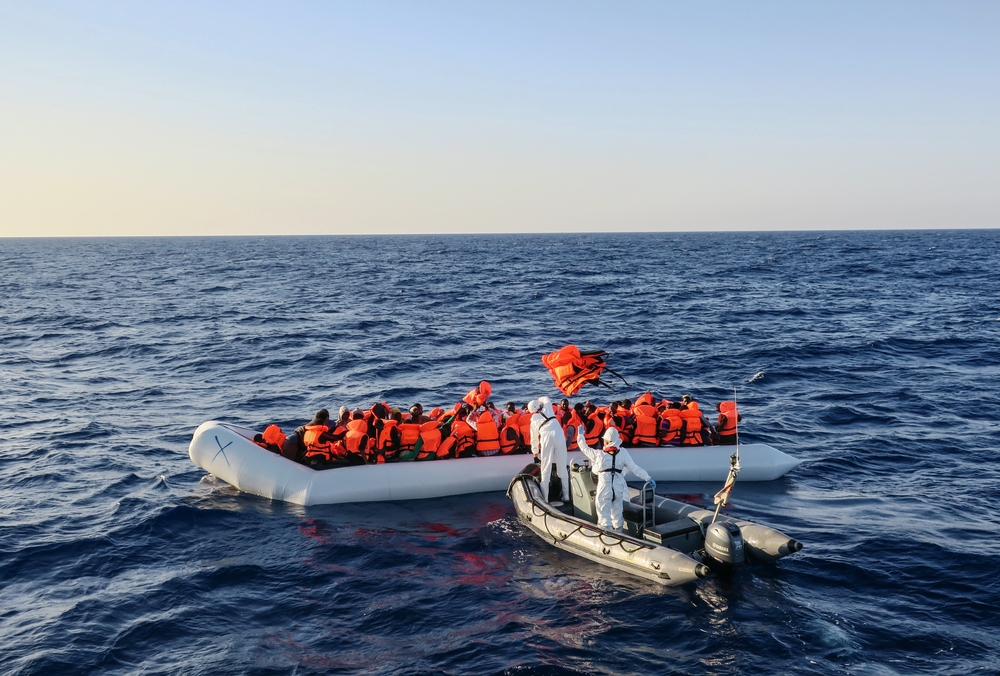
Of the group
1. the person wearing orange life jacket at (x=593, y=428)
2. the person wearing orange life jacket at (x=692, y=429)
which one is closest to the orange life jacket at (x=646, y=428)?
the person wearing orange life jacket at (x=692, y=429)

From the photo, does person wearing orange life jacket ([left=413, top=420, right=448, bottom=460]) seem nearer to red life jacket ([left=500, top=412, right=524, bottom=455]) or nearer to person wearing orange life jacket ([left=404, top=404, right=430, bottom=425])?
person wearing orange life jacket ([left=404, top=404, right=430, bottom=425])

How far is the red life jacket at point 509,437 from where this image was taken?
677 inches

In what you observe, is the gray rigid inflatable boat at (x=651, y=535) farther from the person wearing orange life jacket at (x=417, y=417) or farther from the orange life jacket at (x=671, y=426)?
the orange life jacket at (x=671, y=426)

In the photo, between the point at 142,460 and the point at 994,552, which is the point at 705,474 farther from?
the point at 142,460

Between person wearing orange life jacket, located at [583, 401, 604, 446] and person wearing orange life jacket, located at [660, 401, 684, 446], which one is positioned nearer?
person wearing orange life jacket, located at [583, 401, 604, 446]

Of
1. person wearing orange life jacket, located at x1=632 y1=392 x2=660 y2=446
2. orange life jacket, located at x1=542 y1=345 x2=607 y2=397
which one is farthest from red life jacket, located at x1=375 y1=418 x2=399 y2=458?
person wearing orange life jacket, located at x1=632 y1=392 x2=660 y2=446

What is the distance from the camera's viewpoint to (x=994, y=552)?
13258 millimetres

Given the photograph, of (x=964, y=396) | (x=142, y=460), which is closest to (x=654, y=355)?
(x=964, y=396)

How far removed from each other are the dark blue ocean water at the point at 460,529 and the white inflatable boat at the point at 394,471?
33cm

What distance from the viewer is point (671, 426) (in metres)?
17.6

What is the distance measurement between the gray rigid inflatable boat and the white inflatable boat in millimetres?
1482

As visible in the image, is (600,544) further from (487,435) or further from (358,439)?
(358,439)

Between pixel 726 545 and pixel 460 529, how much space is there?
201 inches

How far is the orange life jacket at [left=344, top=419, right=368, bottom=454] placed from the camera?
53.8ft
